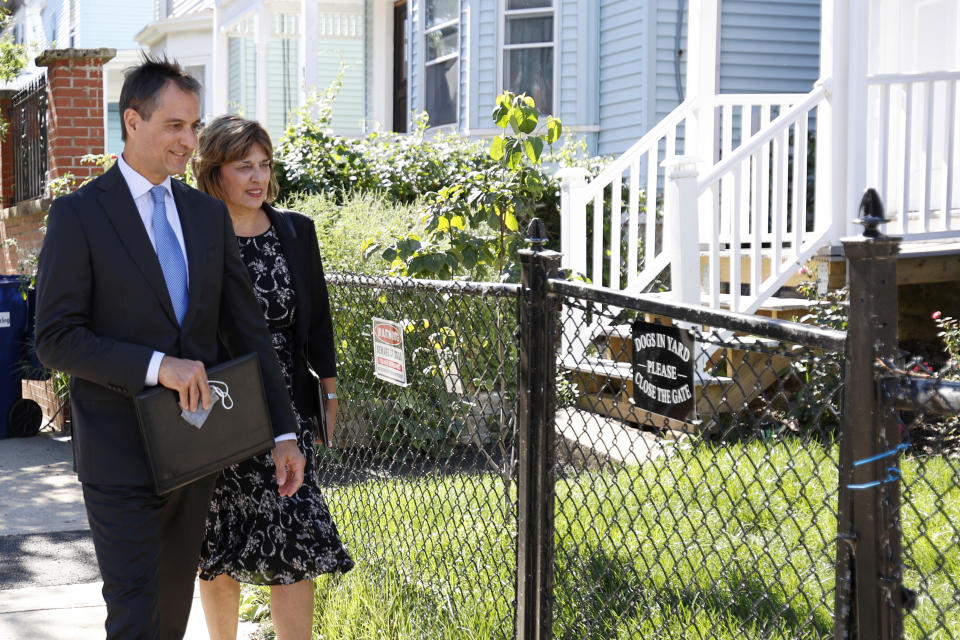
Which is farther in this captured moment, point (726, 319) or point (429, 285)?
point (429, 285)

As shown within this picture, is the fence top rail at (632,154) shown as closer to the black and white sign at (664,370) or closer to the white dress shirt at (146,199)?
the white dress shirt at (146,199)

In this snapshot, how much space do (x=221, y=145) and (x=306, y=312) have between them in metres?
0.60

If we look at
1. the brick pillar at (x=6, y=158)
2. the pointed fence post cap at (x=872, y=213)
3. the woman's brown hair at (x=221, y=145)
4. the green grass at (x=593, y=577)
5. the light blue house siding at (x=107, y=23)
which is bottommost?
the green grass at (x=593, y=577)

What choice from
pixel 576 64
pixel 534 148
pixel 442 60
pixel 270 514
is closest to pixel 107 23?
pixel 442 60

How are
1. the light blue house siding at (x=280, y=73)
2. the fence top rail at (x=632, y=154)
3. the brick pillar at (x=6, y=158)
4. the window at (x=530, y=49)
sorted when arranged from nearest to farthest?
1. the fence top rail at (x=632, y=154)
2. the brick pillar at (x=6, y=158)
3. the window at (x=530, y=49)
4. the light blue house siding at (x=280, y=73)

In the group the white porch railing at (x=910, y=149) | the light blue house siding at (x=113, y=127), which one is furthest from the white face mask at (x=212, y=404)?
the light blue house siding at (x=113, y=127)

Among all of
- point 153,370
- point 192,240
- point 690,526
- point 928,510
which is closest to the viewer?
point 153,370

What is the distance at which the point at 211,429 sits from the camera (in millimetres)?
2871

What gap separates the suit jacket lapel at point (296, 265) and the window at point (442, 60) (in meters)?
11.5

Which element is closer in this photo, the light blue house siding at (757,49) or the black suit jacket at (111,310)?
the black suit jacket at (111,310)

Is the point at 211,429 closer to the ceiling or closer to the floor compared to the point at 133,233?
closer to the floor

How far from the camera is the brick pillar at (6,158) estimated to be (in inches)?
452

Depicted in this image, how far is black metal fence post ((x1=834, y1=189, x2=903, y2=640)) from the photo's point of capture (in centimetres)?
172

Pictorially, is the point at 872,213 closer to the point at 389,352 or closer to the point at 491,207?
the point at 389,352
